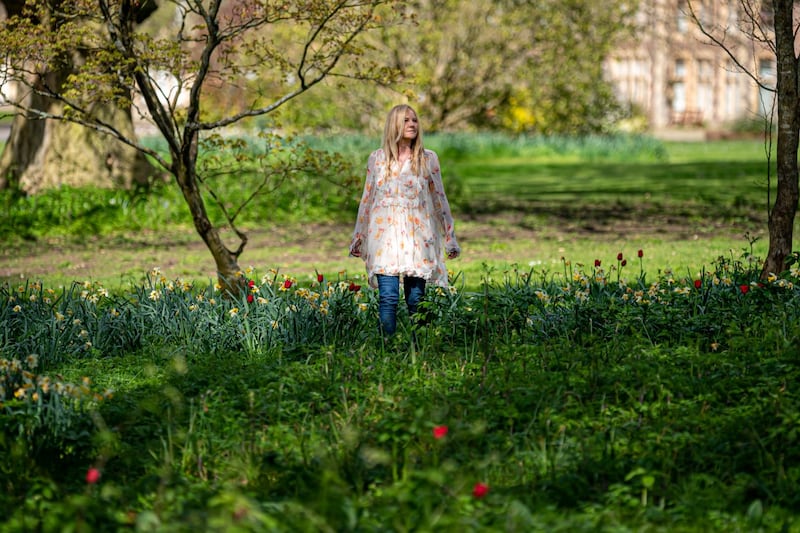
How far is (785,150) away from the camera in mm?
6848

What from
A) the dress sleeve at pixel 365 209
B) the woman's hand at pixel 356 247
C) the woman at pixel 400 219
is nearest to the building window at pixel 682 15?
the woman at pixel 400 219

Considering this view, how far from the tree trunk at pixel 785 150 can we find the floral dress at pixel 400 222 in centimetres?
213

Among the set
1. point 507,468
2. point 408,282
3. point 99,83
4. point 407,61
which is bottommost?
point 507,468

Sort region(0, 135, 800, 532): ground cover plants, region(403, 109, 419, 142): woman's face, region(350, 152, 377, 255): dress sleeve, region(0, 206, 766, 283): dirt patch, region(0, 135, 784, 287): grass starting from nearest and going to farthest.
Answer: region(0, 135, 800, 532): ground cover plants, region(403, 109, 419, 142): woman's face, region(350, 152, 377, 255): dress sleeve, region(0, 206, 766, 283): dirt patch, region(0, 135, 784, 287): grass

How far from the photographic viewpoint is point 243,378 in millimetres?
5188

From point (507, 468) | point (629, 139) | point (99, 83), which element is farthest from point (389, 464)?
point (629, 139)

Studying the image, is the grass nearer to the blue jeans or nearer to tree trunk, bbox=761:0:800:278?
tree trunk, bbox=761:0:800:278

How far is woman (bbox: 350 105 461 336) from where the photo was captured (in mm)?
6121

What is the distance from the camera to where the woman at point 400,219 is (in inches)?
241

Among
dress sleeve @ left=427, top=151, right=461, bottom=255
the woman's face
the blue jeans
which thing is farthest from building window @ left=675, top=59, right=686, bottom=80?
the blue jeans

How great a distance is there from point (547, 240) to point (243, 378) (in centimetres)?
695

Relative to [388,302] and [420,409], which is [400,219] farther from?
[420,409]

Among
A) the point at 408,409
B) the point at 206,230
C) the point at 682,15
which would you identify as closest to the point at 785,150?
the point at 408,409

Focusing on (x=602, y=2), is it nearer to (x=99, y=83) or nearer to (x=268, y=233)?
(x=268, y=233)
